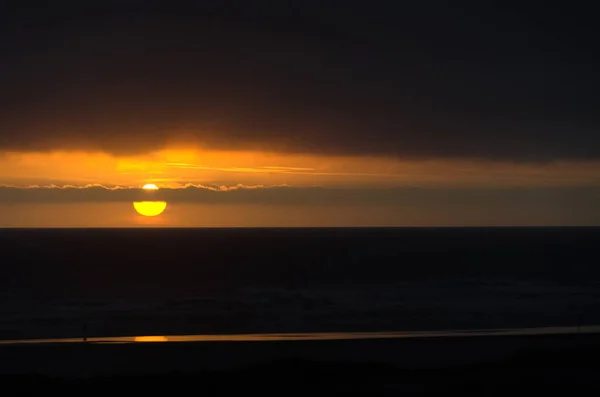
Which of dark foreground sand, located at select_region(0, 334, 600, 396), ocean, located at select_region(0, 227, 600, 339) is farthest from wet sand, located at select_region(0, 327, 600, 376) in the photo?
ocean, located at select_region(0, 227, 600, 339)

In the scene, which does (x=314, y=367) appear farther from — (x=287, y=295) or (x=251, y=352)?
(x=287, y=295)

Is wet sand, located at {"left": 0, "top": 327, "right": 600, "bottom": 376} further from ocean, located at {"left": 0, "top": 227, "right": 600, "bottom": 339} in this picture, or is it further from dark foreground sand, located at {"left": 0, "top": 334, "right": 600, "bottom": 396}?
ocean, located at {"left": 0, "top": 227, "right": 600, "bottom": 339}

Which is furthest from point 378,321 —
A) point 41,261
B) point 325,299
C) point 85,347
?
point 41,261

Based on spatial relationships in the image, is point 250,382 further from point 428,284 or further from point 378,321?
point 428,284

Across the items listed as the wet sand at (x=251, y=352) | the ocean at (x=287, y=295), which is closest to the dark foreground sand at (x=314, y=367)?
the wet sand at (x=251, y=352)

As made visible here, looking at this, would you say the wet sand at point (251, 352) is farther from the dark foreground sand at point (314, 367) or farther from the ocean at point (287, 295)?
the ocean at point (287, 295)

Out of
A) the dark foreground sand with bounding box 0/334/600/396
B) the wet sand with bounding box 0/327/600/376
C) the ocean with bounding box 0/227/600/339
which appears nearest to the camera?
the dark foreground sand with bounding box 0/334/600/396

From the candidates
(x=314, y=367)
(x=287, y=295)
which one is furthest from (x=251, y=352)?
(x=287, y=295)

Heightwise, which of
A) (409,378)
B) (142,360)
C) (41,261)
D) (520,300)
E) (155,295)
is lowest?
(409,378)
